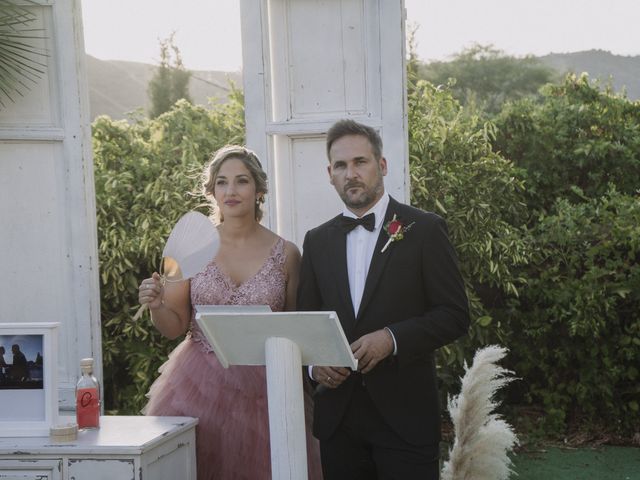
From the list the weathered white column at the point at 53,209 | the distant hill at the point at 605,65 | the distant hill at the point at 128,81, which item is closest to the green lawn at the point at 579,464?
the weathered white column at the point at 53,209

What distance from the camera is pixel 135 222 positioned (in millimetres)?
5234

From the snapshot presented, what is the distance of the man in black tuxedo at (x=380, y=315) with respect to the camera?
107 inches

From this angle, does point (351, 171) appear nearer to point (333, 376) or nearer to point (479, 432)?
point (333, 376)

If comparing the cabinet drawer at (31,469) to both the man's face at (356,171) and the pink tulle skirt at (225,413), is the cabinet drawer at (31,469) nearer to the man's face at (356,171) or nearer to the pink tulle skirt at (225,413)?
the pink tulle skirt at (225,413)

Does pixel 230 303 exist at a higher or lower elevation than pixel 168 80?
lower

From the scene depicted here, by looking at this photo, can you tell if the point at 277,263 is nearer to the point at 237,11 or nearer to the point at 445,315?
the point at 445,315

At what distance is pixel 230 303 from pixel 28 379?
0.85 m

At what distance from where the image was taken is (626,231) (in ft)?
17.4

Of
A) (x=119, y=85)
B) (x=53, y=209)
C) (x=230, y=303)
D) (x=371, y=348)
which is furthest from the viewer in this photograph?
(x=119, y=85)

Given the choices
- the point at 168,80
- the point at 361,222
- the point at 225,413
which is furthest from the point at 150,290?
the point at 168,80

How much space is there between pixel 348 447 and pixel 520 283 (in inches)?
122

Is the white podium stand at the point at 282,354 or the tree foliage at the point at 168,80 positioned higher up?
the tree foliage at the point at 168,80

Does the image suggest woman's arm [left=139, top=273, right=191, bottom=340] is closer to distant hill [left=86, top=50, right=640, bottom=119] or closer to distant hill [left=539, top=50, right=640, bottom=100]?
distant hill [left=539, top=50, right=640, bottom=100]

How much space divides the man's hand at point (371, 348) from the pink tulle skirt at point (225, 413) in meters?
0.92
